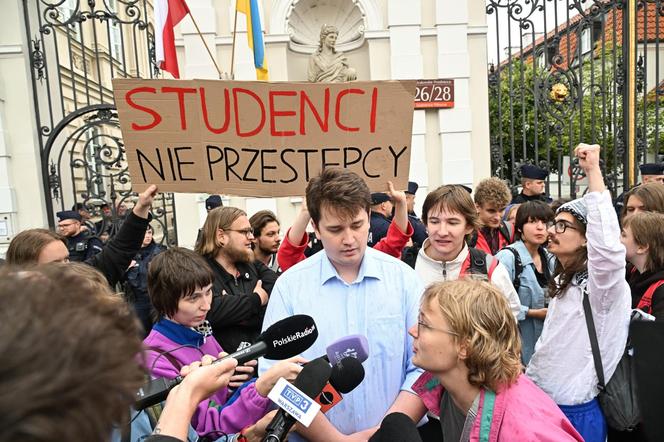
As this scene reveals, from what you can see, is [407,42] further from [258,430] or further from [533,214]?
[258,430]

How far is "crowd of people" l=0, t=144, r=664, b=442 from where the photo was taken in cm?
65

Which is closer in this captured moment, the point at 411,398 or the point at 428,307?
the point at 428,307

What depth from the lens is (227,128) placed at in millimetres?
2945

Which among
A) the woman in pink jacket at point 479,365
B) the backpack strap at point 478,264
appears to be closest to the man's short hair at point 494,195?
the backpack strap at point 478,264

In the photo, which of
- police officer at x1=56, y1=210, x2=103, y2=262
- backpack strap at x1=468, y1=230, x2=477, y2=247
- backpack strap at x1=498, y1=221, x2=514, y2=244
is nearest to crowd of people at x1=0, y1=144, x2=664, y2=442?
backpack strap at x1=468, y1=230, x2=477, y2=247

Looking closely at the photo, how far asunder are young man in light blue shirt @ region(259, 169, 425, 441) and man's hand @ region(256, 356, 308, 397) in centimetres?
33

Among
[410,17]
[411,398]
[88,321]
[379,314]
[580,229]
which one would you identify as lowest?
[411,398]

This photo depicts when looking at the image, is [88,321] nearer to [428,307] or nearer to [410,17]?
[428,307]

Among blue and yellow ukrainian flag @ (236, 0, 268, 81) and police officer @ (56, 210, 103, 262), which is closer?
police officer @ (56, 210, 103, 262)

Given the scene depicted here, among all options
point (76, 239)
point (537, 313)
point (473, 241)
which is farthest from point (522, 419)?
point (76, 239)

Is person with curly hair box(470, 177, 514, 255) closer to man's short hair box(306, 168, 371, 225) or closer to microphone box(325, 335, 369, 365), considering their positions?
man's short hair box(306, 168, 371, 225)

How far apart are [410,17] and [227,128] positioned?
6.12 m

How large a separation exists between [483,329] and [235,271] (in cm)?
200

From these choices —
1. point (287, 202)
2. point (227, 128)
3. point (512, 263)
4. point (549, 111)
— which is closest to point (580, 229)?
point (512, 263)
